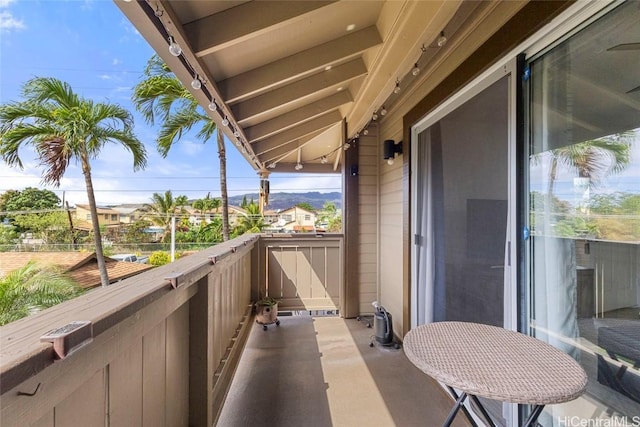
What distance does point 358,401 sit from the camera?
6.76 feet

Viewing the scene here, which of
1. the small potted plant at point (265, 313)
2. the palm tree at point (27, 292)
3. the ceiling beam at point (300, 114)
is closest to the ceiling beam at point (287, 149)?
the ceiling beam at point (300, 114)

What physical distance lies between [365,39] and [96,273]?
288 inches

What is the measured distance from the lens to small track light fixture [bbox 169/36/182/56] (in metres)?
1.42

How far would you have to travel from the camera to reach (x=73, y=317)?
2.10ft

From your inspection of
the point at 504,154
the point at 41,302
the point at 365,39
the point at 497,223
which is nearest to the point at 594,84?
the point at 504,154

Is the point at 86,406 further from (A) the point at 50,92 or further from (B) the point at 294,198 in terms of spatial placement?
(B) the point at 294,198

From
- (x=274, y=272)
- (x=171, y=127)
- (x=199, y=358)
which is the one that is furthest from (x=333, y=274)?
(x=171, y=127)

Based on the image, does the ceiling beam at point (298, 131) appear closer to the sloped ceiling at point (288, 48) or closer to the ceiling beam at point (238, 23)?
the sloped ceiling at point (288, 48)

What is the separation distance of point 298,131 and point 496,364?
138 inches

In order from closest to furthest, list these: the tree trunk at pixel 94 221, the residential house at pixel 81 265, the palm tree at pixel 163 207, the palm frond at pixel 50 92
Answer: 1. the residential house at pixel 81 265
2. the palm frond at pixel 50 92
3. the tree trunk at pixel 94 221
4. the palm tree at pixel 163 207

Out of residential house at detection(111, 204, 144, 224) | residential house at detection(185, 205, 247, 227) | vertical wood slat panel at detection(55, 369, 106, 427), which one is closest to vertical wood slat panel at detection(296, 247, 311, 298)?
vertical wood slat panel at detection(55, 369, 106, 427)

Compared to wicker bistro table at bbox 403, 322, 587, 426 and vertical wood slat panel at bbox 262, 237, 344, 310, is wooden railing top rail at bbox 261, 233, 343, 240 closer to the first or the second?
vertical wood slat panel at bbox 262, 237, 344, 310

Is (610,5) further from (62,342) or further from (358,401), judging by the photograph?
(358,401)

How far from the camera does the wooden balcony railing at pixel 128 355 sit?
499 mm
